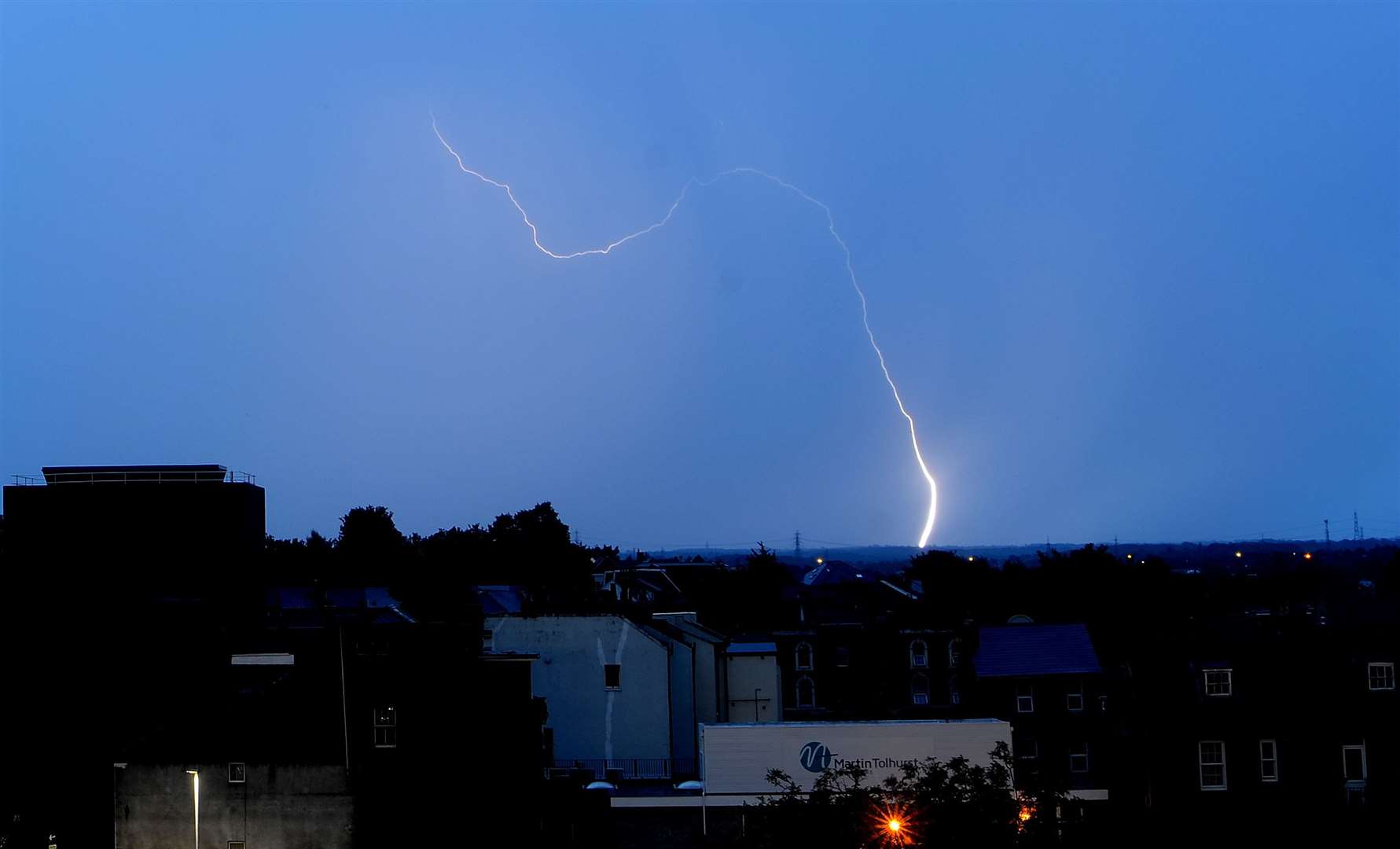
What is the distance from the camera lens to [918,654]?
2692 inches

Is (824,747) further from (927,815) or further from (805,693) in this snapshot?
(805,693)

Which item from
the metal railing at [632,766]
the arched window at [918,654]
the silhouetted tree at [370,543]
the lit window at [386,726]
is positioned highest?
the silhouetted tree at [370,543]

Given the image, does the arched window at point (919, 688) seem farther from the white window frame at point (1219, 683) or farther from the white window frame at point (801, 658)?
the white window frame at point (1219, 683)

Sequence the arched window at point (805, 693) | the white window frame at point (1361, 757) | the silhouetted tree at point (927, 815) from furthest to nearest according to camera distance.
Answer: the arched window at point (805, 693)
the white window frame at point (1361, 757)
the silhouetted tree at point (927, 815)

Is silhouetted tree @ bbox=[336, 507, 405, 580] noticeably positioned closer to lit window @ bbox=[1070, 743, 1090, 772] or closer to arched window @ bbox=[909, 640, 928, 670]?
arched window @ bbox=[909, 640, 928, 670]

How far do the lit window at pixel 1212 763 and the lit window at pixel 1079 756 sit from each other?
6369mm

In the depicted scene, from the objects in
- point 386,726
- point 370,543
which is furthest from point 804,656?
point 370,543

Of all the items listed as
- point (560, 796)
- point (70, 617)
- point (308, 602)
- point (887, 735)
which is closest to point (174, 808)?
point (560, 796)

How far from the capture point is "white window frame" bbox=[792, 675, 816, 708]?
7188 cm

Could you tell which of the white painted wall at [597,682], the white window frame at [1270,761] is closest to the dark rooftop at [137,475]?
the white painted wall at [597,682]

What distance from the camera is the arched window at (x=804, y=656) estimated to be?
72438 millimetres

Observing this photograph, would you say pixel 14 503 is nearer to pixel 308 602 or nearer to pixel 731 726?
pixel 308 602

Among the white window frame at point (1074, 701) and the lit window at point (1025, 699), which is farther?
the lit window at point (1025, 699)

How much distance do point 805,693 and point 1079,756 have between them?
23092 mm
